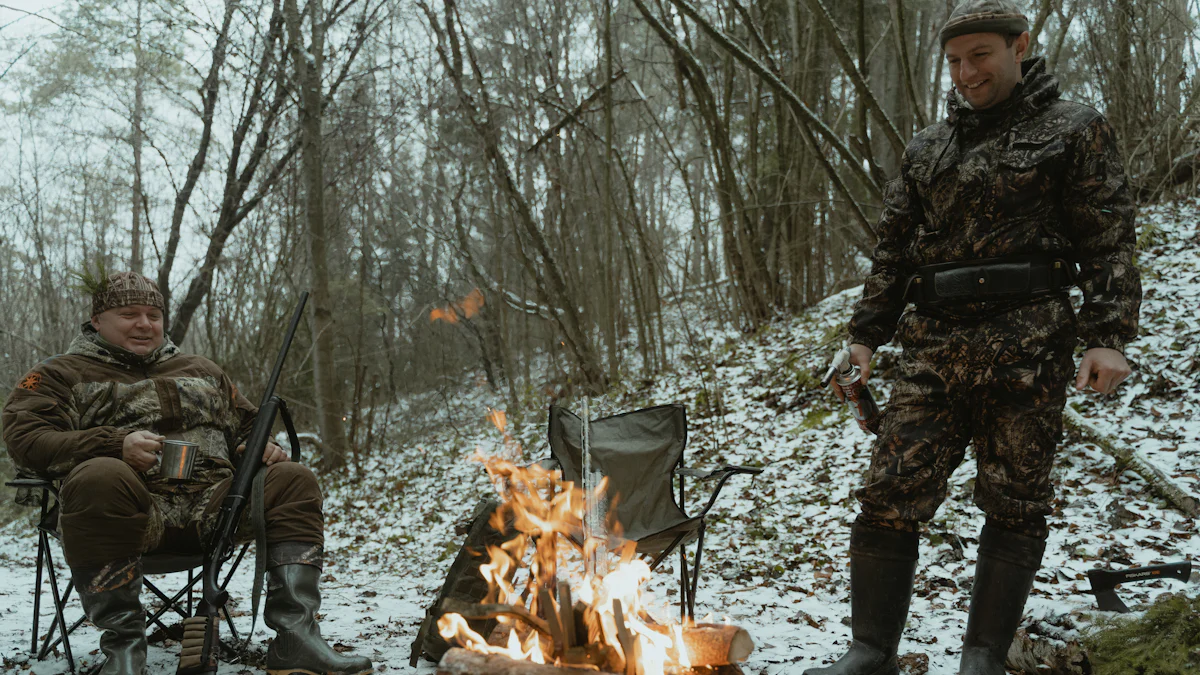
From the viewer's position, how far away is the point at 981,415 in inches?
77.3

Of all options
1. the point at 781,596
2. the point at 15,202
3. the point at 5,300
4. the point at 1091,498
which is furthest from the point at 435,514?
the point at 5,300

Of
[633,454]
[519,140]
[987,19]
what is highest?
[519,140]

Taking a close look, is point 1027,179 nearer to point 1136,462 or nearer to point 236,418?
point 1136,462

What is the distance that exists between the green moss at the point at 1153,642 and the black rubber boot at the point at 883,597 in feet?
1.49

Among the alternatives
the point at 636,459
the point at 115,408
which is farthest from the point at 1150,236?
the point at 115,408

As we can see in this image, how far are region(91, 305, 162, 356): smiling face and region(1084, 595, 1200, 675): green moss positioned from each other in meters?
2.89

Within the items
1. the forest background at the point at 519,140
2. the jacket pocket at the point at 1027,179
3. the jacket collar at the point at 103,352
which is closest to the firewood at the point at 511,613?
the jacket pocket at the point at 1027,179

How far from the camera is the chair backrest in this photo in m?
3.07

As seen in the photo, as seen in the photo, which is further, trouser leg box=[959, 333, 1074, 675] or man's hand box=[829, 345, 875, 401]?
man's hand box=[829, 345, 875, 401]

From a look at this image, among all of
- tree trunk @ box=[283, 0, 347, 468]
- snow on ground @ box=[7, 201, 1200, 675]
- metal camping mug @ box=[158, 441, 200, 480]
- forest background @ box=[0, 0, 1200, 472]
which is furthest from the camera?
tree trunk @ box=[283, 0, 347, 468]

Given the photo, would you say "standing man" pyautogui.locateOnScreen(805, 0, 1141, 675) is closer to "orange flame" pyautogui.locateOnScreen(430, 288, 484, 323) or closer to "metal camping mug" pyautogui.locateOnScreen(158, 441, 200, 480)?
"metal camping mug" pyautogui.locateOnScreen(158, 441, 200, 480)

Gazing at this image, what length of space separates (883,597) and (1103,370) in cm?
74

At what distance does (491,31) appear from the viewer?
988 centimetres

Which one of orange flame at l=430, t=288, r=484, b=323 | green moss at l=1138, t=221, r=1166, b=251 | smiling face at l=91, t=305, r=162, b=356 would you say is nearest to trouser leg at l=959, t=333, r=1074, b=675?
smiling face at l=91, t=305, r=162, b=356
